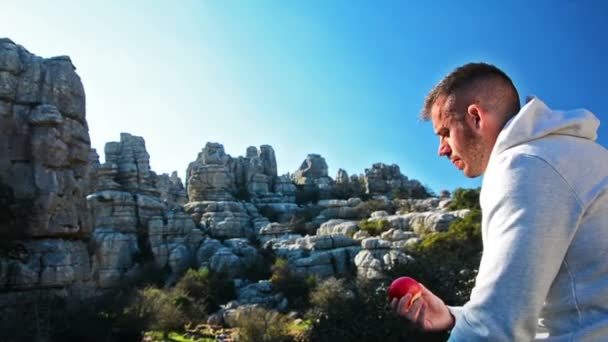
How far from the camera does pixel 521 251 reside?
841 millimetres

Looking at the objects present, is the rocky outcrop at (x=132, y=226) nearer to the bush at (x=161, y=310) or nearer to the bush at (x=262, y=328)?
the bush at (x=161, y=310)

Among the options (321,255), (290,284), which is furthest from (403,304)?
(321,255)

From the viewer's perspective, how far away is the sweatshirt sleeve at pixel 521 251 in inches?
32.9

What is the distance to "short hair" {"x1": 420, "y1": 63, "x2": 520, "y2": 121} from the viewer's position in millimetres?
1121

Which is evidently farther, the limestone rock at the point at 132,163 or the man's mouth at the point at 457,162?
the limestone rock at the point at 132,163

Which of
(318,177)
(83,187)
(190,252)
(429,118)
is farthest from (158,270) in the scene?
(318,177)

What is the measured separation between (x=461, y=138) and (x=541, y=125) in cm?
19

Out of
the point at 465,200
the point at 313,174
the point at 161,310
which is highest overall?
the point at 313,174

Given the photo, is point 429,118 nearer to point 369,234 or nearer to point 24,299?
point 24,299

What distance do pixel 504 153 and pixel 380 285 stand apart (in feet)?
37.9

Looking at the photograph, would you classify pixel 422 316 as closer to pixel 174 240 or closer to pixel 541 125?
pixel 541 125

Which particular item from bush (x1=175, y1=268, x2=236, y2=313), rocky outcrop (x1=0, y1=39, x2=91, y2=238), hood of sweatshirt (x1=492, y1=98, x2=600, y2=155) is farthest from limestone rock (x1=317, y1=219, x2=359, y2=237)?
hood of sweatshirt (x1=492, y1=98, x2=600, y2=155)

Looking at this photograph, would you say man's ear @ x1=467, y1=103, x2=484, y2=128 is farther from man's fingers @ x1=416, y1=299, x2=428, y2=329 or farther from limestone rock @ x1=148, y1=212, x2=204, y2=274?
limestone rock @ x1=148, y1=212, x2=204, y2=274

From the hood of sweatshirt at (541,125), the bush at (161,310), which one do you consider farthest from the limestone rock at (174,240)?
the hood of sweatshirt at (541,125)
